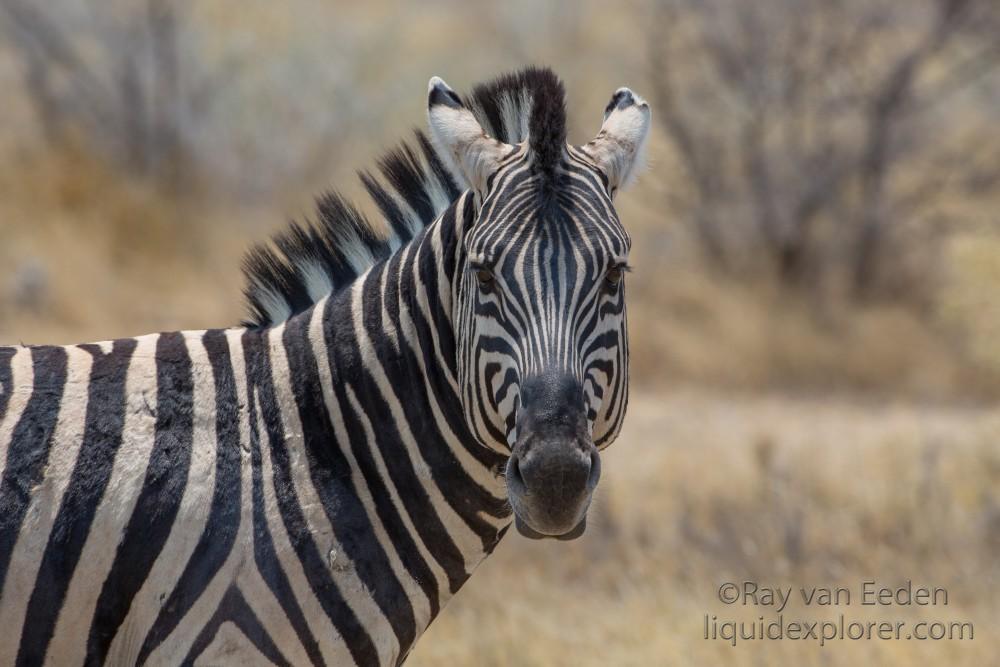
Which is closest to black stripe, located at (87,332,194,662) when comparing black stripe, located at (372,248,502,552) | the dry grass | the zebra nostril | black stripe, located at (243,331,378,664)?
black stripe, located at (243,331,378,664)

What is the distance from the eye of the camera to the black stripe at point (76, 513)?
309 cm

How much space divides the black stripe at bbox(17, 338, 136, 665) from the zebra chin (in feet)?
3.65

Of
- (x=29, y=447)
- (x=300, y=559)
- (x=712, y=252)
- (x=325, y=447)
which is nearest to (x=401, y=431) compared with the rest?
(x=325, y=447)

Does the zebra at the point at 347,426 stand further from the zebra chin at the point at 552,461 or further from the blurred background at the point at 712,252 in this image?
the blurred background at the point at 712,252

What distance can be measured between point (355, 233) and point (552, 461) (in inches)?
48.2

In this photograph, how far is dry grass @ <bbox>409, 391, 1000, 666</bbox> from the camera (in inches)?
244

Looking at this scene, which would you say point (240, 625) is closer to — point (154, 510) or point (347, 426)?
point (154, 510)

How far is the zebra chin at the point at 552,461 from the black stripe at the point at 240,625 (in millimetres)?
757

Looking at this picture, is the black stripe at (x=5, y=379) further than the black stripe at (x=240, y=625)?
Yes

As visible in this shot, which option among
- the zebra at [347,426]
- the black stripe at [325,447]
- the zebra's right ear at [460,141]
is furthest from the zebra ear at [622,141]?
the black stripe at [325,447]

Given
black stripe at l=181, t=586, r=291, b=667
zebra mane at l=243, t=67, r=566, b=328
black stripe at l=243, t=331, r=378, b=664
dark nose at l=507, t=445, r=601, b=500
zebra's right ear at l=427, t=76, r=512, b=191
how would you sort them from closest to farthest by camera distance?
dark nose at l=507, t=445, r=601, b=500, black stripe at l=181, t=586, r=291, b=667, black stripe at l=243, t=331, r=378, b=664, zebra's right ear at l=427, t=76, r=512, b=191, zebra mane at l=243, t=67, r=566, b=328

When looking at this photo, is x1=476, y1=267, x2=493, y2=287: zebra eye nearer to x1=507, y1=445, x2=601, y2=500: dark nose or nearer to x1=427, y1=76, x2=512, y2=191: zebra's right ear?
x1=427, y1=76, x2=512, y2=191: zebra's right ear

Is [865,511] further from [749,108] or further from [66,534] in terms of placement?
[749,108]

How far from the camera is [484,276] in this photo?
3.17 metres
